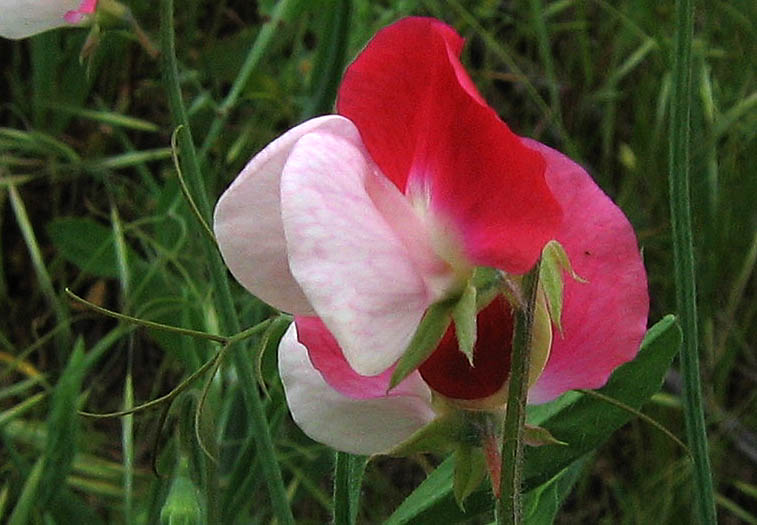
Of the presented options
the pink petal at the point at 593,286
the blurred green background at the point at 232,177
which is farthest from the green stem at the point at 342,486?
the blurred green background at the point at 232,177

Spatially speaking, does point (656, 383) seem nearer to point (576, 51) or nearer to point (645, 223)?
point (645, 223)

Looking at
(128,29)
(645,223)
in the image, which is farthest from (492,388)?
(645,223)

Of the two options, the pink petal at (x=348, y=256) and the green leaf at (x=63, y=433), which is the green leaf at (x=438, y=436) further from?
the green leaf at (x=63, y=433)

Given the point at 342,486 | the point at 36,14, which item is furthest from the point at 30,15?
the point at 342,486

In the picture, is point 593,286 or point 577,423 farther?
point 577,423

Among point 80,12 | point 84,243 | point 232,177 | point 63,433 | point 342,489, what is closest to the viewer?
point 342,489

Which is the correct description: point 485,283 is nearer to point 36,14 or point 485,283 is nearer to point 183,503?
point 183,503

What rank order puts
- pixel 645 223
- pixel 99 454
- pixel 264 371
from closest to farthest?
pixel 264 371 < pixel 645 223 < pixel 99 454
